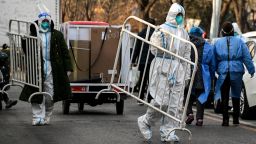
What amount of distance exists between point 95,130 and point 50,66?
1512mm

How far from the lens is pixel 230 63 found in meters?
13.5

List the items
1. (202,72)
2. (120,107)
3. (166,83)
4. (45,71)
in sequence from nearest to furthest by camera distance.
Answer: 1. (166,83)
2. (45,71)
3. (202,72)
4. (120,107)

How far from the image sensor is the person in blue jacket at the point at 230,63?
13.5m

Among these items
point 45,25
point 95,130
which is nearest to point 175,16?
point 95,130

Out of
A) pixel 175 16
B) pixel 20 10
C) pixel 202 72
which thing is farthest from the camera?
pixel 20 10

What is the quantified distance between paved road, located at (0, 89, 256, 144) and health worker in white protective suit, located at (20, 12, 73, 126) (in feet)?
1.39

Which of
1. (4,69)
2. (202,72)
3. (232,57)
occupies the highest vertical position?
(232,57)

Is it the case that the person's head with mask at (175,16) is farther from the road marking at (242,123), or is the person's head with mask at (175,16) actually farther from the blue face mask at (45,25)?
the road marking at (242,123)

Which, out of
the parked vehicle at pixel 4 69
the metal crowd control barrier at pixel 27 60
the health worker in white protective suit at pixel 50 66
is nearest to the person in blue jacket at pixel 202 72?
the health worker in white protective suit at pixel 50 66

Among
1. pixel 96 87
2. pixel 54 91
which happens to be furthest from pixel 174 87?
pixel 96 87

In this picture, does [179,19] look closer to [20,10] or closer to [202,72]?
[202,72]

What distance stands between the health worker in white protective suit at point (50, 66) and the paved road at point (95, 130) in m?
0.42

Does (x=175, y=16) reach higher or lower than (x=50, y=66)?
higher

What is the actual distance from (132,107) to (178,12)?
7.26 metres
